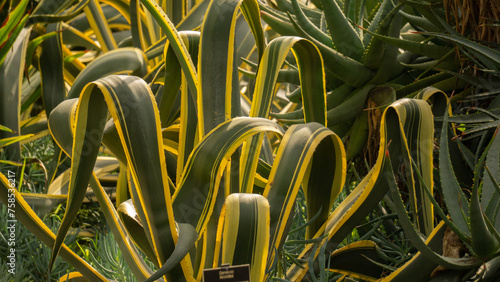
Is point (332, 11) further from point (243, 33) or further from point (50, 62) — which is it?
point (50, 62)

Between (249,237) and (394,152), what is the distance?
25 centimetres

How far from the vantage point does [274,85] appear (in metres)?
0.81

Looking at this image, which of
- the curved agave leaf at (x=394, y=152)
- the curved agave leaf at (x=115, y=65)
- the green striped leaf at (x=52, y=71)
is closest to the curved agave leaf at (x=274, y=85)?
the curved agave leaf at (x=394, y=152)

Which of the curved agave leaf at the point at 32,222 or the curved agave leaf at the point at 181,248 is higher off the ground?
the curved agave leaf at the point at 181,248

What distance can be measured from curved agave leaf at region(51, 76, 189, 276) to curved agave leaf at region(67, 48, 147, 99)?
0.67 meters

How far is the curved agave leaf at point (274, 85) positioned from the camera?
79 centimetres

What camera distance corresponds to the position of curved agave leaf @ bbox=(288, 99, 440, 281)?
72 centimetres

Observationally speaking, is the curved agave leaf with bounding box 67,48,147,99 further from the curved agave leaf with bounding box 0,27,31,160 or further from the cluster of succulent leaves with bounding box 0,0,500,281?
the cluster of succulent leaves with bounding box 0,0,500,281

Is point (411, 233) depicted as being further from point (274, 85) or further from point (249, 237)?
point (274, 85)

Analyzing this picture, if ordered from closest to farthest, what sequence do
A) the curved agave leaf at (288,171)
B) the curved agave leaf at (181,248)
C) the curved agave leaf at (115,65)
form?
the curved agave leaf at (181,248)
the curved agave leaf at (288,171)
the curved agave leaf at (115,65)

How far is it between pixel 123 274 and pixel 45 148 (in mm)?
841

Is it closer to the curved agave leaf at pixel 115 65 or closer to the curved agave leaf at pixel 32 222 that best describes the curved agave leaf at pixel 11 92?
the curved agave leaf at pixel 115 65

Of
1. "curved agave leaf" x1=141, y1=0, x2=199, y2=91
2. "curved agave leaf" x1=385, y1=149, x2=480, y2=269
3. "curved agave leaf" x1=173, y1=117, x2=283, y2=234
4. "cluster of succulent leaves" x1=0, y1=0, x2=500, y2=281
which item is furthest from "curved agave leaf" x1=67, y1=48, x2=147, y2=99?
"curved agave leaf" x1=385, y1=149, x2=480, y2=269

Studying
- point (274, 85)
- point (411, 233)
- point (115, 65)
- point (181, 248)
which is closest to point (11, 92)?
point (115, 65)
